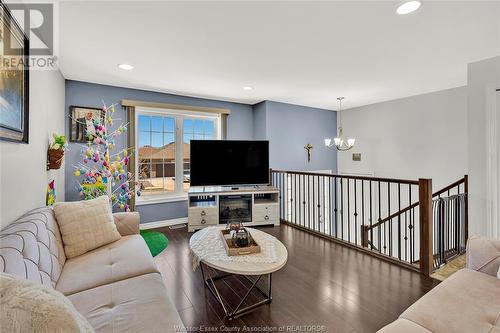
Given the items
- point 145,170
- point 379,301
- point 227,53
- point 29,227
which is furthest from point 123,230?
point 379,301

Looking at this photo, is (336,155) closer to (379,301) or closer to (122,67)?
(379,301)

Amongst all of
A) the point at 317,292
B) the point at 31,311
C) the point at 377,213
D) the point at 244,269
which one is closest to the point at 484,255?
the point at 317,292

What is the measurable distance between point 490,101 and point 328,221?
3618 millimetres

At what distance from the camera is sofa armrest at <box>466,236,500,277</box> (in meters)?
1.51

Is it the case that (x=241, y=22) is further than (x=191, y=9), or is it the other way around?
(x=241, y=22)

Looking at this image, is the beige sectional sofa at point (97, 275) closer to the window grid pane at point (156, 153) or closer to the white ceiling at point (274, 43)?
the white ceiling at point (274, 43)

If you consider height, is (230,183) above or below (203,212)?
A: above

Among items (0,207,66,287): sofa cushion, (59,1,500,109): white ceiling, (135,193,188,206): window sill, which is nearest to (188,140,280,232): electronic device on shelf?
(135,193,188,206): window sill

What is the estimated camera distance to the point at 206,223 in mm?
3879

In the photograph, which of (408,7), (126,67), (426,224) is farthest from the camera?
(126,67)

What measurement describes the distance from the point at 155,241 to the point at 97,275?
6.14 feet

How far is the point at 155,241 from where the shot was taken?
133 inches

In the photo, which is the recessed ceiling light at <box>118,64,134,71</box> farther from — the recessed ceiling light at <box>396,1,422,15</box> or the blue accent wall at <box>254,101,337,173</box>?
the recessed ceiling light at <box>396,1,422,15</box>

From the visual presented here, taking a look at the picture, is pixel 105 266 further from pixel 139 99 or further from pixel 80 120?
pixel 139 99
